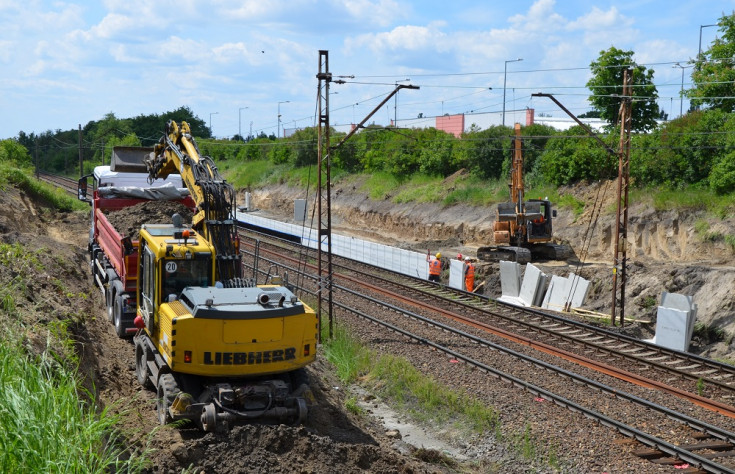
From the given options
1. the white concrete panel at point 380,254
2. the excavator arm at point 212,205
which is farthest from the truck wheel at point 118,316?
the white concrete panel at point 380,254

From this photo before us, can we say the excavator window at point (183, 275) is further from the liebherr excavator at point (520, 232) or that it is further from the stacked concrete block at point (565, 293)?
the liebherr excavator at point (520, 232)

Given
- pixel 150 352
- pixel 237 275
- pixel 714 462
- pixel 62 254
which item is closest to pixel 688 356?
pixel 714 462

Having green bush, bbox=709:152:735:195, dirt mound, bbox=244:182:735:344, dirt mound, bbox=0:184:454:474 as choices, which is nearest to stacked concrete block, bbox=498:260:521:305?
dirt mound, bbox=244:182:735:344

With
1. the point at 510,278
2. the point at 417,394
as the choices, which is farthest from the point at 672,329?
the point at 417,394

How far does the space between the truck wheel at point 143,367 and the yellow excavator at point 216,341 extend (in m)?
0.03

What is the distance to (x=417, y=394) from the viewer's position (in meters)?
14.0

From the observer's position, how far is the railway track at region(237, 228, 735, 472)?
12.0 meters

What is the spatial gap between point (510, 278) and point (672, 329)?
7.89 meters

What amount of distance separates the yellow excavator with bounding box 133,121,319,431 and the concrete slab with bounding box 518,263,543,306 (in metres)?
15.3

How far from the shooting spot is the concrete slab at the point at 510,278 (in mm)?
26684

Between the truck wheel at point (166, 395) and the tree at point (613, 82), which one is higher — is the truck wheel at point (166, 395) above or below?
below

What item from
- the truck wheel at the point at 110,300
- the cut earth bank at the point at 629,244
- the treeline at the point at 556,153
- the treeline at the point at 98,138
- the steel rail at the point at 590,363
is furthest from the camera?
the treeline at the point at 98,138

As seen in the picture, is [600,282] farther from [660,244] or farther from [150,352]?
[150,352]

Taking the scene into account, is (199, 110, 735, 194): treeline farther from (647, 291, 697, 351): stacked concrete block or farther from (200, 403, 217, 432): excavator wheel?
(200, 403, 217, 432): excavator wheel
